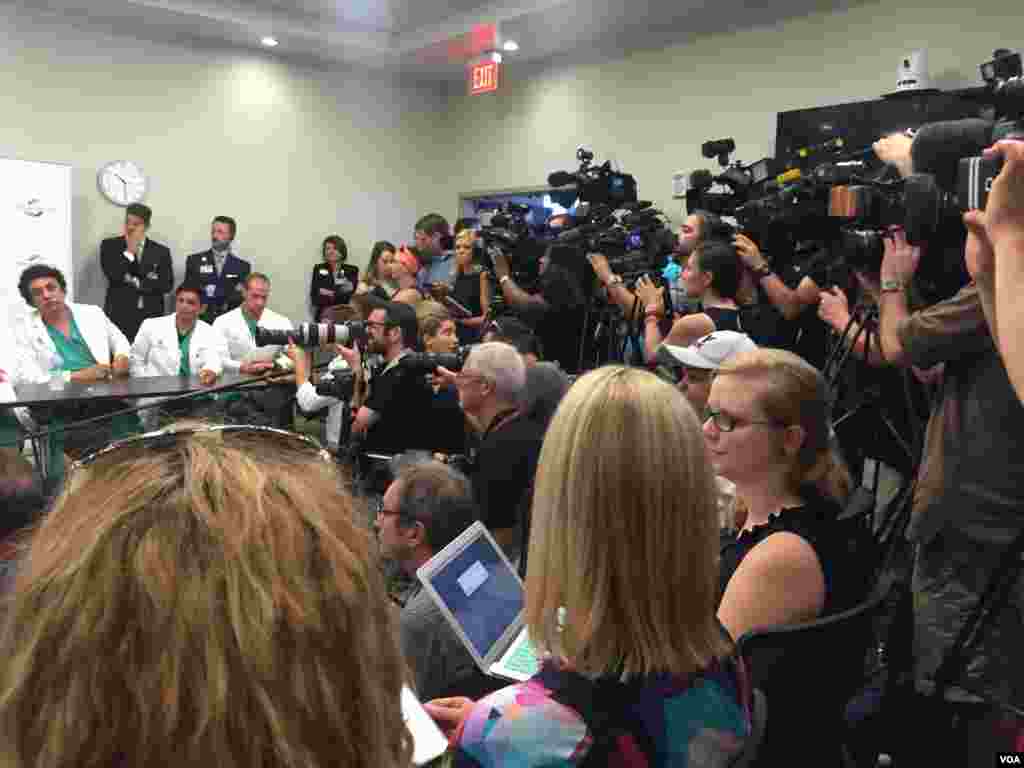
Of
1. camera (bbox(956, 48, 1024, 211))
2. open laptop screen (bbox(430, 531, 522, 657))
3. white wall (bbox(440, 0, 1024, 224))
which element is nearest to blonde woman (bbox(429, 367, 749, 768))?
open laptop screen (bbox(430, 531, 522, 657))

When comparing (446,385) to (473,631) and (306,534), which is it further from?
(306,534)

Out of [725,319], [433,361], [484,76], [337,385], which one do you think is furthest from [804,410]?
[484,76]

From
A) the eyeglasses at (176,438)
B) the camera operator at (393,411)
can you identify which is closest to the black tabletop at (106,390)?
the camera operator at (393,411)

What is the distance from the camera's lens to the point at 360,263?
8.68 m

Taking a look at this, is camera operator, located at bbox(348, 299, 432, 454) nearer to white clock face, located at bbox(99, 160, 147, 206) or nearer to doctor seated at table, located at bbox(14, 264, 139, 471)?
doctor seated at table, located at bbox(14, 264, 139, 471)

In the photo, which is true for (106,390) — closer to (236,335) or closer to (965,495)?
(236,335)

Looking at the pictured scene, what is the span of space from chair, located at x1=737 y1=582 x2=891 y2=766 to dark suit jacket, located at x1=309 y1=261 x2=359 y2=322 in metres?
6.95

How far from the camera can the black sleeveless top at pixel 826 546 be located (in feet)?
4.81

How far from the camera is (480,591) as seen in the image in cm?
159

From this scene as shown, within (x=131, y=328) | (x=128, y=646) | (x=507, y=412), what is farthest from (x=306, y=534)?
(x=131, y=328)

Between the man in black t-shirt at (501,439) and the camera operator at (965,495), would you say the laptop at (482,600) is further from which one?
the camera operator at (965,495)

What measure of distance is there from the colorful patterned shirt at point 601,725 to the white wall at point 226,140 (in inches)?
272

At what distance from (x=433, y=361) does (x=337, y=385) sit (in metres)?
0.49

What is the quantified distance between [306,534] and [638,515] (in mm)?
652
